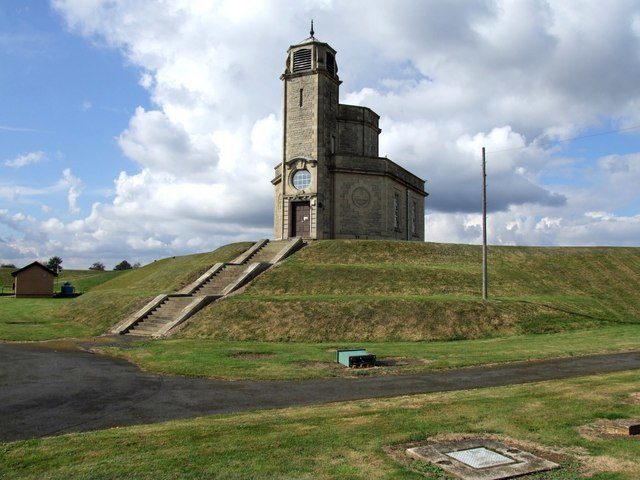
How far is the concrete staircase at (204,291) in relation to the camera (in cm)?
2825

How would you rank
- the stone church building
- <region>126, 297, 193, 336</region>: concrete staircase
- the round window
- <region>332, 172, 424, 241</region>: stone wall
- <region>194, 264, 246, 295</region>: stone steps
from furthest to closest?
<region>332, 172, 424, 241</region>: stone wall → the round window → the stone church building → <region>194, 264, 246, 295</region>: stone steps → <region>126, 297, 193, 336</region>: concrete staircase

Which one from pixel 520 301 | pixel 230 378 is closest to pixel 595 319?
pixel 520 301

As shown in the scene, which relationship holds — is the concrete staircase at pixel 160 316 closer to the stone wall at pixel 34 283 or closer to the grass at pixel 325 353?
the grass at pixel 325 353

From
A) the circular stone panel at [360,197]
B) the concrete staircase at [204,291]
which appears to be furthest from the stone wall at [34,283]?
the circular stone panel at [360,197]

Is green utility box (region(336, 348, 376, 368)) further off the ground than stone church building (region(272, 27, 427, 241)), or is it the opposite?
stone church building (region(272, 27, 427, 241))

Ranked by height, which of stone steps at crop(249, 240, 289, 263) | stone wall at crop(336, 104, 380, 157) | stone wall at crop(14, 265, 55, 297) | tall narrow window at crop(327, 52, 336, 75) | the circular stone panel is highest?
tall narrow window at crop(327, 52, 336, 75)

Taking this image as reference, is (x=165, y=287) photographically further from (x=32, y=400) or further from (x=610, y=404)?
(x=610, y=404)

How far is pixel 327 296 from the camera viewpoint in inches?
1150

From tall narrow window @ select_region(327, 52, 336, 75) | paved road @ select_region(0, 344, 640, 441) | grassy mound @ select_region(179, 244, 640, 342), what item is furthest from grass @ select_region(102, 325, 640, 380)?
tall narrow window @ select_region(327, 52, 336, 75)

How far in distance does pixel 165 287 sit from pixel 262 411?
95.1 feet

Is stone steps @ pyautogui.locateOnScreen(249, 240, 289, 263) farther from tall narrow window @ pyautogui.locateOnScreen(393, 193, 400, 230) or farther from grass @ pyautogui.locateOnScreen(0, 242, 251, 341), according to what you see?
tall narrow window @ pyautogui.locateOnScreen(393, 193, 400, 230)

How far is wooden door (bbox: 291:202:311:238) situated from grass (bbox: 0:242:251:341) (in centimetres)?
457

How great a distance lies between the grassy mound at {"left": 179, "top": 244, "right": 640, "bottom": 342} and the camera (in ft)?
83.9

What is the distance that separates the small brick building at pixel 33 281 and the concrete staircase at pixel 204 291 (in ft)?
95.4
